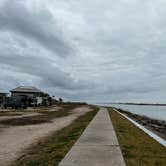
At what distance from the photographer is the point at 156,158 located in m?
8.21

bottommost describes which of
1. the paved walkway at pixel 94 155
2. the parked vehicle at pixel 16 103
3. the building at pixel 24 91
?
the paved walkway at pixel 94 155

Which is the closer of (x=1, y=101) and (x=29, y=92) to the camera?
(x=1, y=101)

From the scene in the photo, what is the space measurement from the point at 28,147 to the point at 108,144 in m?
2.94

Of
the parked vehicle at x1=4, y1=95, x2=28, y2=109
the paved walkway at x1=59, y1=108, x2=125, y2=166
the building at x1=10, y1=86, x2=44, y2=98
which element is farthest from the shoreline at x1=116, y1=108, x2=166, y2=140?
the building at x1=10, y1=86, x2=44, y2=98

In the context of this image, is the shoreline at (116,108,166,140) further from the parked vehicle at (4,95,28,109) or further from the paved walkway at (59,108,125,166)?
the parked vehicle at (4,95,28,109)

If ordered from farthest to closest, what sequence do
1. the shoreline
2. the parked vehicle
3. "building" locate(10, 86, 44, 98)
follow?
"building" locate(10, 86, 44, 98) → the parked vehicle → the shoreline

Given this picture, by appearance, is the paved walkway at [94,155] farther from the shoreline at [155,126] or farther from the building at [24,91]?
the building at [24,91]

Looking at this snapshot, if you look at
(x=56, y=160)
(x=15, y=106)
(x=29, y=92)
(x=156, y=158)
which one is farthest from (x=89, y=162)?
(x=29, y=92)

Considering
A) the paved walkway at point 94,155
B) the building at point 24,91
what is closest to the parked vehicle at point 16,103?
the paved walkway at point 94,155

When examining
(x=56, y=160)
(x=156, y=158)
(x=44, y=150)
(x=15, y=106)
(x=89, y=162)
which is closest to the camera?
(x=89, y=162)

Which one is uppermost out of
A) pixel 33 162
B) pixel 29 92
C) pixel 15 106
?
pixel 29 92

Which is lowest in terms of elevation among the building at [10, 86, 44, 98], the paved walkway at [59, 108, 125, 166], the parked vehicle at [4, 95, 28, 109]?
the paved walkway at [59, 108, 125, 166]

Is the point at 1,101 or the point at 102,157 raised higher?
the point at 1,101

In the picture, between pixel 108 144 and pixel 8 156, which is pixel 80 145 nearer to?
pixel 108 144
